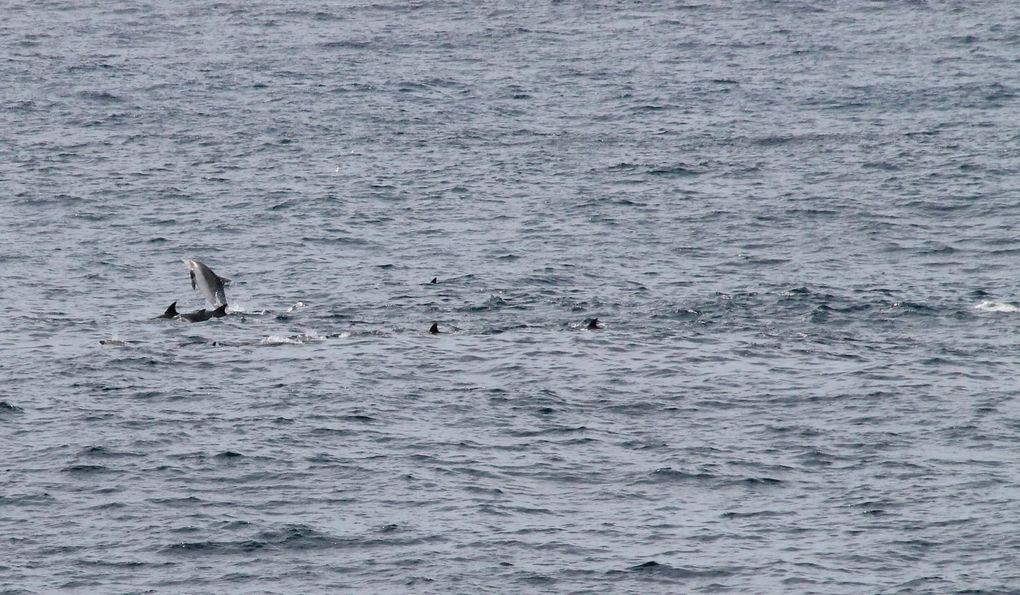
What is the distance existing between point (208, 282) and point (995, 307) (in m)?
25.4

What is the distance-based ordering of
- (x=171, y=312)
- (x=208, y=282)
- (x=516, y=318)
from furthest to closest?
(x=516, y=318), (x=171, y=312), (x=208, y=282)

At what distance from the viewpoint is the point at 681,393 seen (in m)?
48.6

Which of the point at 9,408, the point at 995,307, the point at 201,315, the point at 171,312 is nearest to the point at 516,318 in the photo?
the point at 201,315

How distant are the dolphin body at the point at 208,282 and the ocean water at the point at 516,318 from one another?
97cm

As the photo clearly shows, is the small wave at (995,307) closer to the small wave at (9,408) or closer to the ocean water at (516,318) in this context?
the ocean water at (516,318)

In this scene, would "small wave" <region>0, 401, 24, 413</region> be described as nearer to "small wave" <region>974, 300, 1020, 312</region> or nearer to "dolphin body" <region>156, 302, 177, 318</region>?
"dolphin body" <region>156, 302, 177, 318</region>

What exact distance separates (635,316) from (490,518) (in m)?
16.9

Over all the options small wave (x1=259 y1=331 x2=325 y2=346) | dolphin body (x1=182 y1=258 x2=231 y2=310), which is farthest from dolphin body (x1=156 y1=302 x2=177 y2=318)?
small wave (x1=259 y1=331 x2=325 y2=346)

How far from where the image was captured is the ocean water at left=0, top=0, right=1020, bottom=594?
1537 inches

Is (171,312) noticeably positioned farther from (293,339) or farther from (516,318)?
(516,318)

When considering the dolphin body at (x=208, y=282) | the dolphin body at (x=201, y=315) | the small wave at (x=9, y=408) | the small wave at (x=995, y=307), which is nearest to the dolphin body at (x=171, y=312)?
the dolphin body at (x=201, y=315)

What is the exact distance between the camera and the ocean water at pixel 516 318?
3903cm

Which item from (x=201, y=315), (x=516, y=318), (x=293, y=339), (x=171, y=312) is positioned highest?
(x=171, y=312)

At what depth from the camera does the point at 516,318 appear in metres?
55.8
